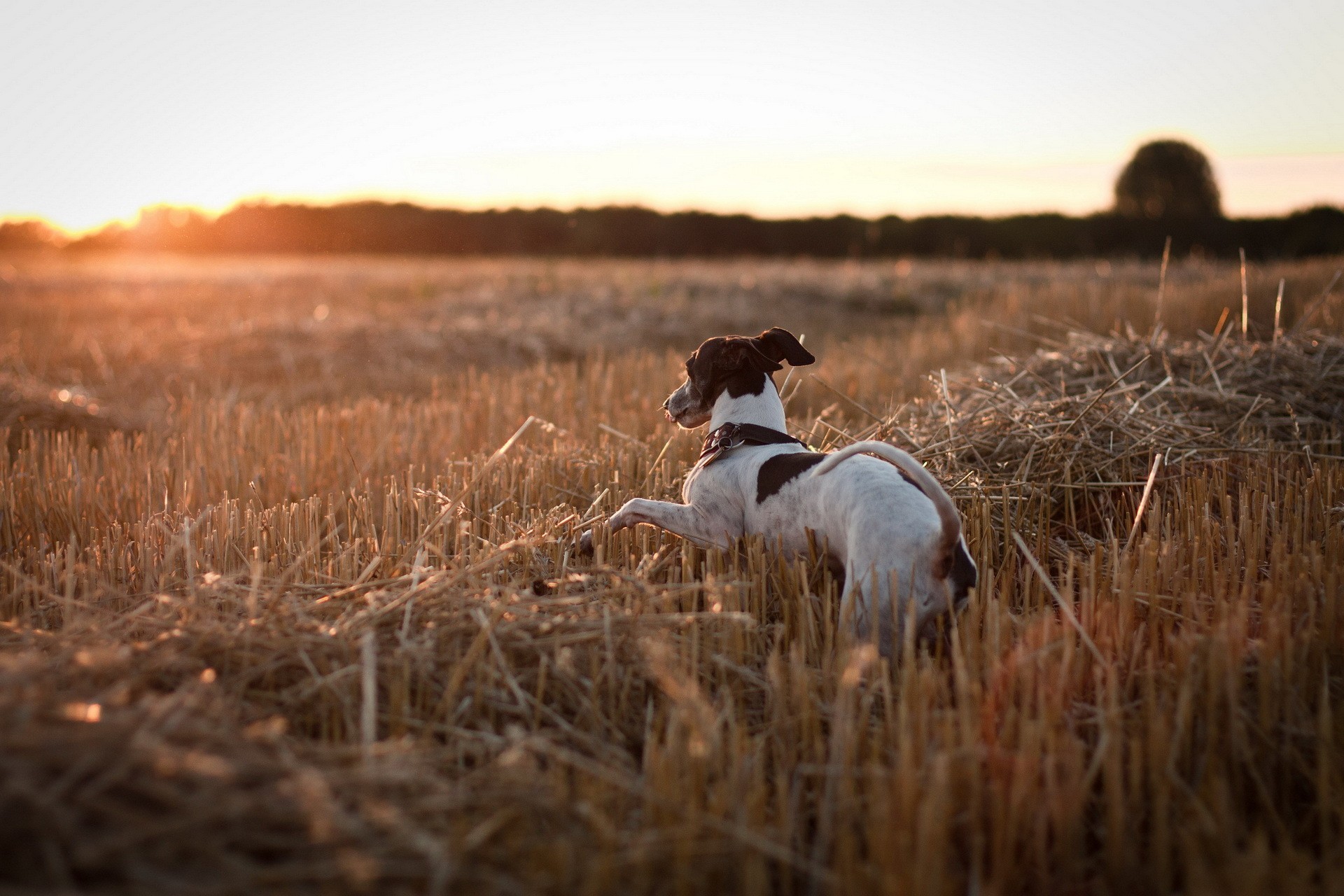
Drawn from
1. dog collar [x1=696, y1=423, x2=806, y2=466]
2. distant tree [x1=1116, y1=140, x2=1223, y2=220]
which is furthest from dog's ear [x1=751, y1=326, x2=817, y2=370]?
distant tree [x1=1116, y1=140, x2=1223, y2=220]

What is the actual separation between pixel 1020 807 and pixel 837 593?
1231 millimetres

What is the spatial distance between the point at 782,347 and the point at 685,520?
894 millimetres

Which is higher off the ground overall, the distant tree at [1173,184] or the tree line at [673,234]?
the distant tree at [1173,184]

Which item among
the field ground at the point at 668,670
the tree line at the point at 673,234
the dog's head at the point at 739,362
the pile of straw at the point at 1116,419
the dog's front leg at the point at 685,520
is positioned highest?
the tree line at the point at 673,234

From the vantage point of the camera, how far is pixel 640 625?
2.86 m

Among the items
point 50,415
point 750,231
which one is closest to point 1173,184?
point 750,231

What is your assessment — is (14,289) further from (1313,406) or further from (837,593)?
(1313,406)

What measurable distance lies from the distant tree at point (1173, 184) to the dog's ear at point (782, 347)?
109ft

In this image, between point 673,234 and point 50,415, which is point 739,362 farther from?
point 673,234

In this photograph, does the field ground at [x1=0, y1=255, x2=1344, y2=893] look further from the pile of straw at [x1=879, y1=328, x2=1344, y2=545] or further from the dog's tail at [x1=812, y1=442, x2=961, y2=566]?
the dog's tail at [x1=812, y1=442, x2=961, y2=566]

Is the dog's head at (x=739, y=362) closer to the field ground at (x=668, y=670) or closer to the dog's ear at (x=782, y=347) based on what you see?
the dog's ear at (x=782, y=347)

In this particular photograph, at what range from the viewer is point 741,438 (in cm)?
366

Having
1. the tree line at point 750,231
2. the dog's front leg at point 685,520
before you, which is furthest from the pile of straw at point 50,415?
the tree line at point 750,231

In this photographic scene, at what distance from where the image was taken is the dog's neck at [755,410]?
3.80 m
